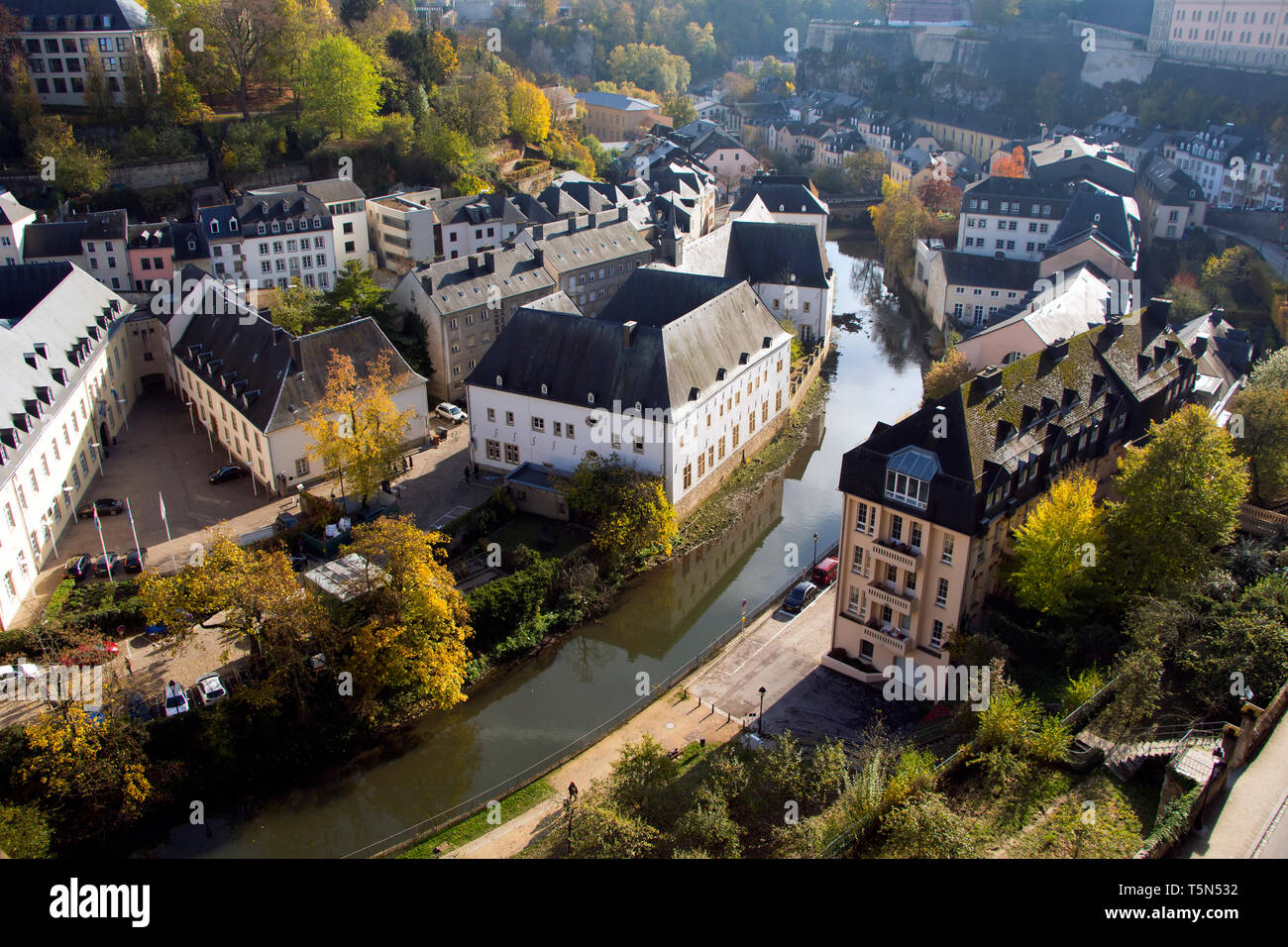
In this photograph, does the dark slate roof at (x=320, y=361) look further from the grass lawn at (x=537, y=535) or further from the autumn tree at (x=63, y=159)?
the autumn tree at (x=63, y=159)

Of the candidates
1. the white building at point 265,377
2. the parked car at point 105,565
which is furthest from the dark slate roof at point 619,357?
the parked car at point 105,565

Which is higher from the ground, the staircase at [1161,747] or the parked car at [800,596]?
the staircase at [1161,747]

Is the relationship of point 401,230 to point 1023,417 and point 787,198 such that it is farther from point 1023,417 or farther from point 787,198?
point 1023,417

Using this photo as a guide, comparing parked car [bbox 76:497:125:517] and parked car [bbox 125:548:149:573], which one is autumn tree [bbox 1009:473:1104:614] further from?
parked car [bbox 76:497:125:517]

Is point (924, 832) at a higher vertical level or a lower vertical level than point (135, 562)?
higher

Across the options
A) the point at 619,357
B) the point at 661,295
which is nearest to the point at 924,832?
the point at 619,357
